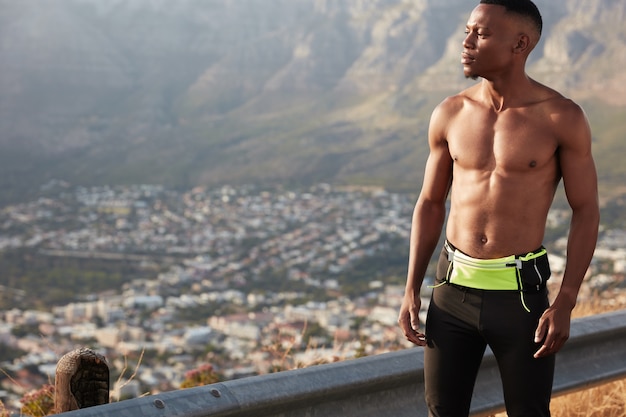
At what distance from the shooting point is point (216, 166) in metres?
87.0

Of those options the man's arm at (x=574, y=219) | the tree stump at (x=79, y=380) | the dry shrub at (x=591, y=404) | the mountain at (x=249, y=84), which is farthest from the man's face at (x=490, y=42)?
the mountain at (x=249, y=84)

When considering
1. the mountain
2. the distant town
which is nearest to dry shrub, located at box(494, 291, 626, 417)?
the distant town

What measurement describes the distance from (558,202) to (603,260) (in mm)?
20498

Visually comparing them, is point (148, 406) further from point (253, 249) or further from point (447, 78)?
point (447, 78)

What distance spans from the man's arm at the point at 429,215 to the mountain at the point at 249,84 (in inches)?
2245

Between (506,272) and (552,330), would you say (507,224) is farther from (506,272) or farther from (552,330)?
(552,330)

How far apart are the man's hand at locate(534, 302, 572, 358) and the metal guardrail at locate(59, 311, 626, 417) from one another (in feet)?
1.70

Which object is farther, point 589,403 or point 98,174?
point 98,174

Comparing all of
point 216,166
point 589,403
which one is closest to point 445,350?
point 589,403

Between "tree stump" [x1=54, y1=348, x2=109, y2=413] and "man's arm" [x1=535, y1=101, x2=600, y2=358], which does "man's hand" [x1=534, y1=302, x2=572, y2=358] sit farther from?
"tree stump" [x1=54, y1=348, x2=109, y2=413]

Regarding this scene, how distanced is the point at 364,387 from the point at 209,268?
4710 cm

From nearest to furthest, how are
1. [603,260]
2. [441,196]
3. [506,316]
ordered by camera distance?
[506,316] < [441,196] < [603,260]

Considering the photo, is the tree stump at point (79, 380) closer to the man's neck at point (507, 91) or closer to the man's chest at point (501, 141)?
the man's chest at point (501, 141)

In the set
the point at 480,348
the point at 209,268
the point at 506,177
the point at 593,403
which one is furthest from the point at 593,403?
the point at 209,268
